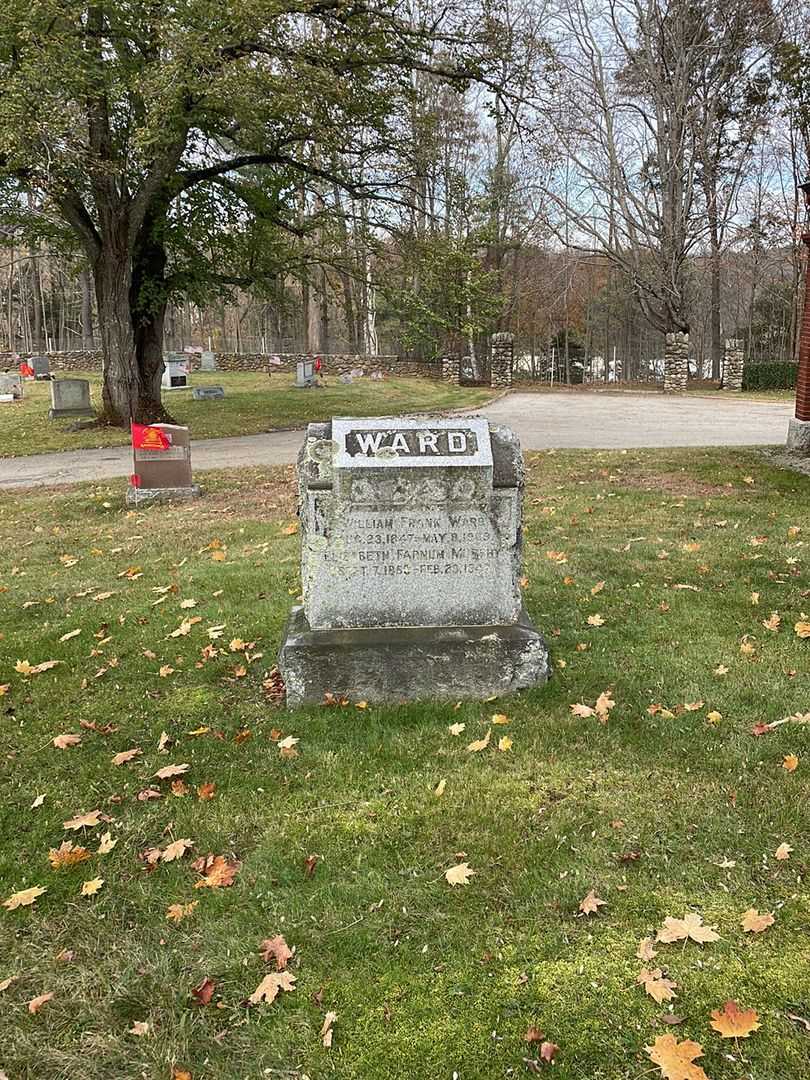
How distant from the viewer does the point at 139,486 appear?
10.6 meters

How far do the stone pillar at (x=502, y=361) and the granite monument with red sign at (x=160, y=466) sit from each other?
27594 millimetres

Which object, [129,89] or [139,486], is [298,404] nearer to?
[129,89]

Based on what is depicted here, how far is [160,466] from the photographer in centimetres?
1067

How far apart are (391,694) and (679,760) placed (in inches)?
61.9

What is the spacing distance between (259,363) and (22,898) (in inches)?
1535

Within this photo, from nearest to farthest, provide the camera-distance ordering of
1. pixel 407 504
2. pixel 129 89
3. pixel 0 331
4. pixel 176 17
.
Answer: pixel 407 504 < pixel 176 17 < pixel 129 89 < pixel 0 331

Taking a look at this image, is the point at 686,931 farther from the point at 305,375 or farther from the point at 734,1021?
the point at 305,375

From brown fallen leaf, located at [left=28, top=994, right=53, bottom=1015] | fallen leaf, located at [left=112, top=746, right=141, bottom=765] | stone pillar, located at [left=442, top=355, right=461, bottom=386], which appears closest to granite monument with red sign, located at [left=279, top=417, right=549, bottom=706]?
fallen leaf, located at [left=112, top=746, right=141, bottom=765]

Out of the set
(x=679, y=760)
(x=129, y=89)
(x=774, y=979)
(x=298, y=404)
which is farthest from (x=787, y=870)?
(x=298, y=404)

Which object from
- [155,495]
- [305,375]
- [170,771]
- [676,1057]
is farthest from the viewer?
[305,375]

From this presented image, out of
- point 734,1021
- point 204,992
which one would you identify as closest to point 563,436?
point 734,1021


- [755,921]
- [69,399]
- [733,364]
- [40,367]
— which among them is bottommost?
[755,921]

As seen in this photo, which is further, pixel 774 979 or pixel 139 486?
pixel 139 486

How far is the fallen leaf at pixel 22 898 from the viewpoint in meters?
3.09
